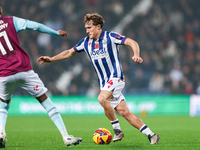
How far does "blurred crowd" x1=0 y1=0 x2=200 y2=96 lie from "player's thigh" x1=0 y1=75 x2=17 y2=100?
11.3m

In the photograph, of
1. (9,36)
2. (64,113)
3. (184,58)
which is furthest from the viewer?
(184,58)

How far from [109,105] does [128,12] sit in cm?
1470

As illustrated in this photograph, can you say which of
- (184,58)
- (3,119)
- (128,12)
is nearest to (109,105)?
(3,119)

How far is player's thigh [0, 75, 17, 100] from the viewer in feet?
15.9

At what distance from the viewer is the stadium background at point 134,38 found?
1658 centimetres

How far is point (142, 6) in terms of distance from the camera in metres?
19.7

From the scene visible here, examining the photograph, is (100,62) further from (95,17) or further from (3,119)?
(3,119)

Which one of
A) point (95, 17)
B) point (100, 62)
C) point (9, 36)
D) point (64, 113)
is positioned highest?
point (95, 17)

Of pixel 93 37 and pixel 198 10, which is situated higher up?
pixel 198 10

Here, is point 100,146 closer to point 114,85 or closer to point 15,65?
point 114,85

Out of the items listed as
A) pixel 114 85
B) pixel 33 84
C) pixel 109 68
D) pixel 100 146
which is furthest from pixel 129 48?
pixel 33 84

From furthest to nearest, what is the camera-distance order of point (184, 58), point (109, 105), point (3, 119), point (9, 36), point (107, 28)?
point (107, 28) → point (184, 58) → point (109, 105) → point (3, 119) → point (9, 36)

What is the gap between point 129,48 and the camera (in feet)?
58.2

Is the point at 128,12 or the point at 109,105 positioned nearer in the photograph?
the point at 109,105
